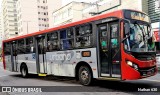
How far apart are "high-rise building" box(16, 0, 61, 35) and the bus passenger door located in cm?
7634

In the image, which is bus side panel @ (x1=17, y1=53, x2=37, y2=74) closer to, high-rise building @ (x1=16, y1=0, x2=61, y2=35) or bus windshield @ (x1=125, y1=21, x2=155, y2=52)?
bus windshield @ (x1=125, y1=21, x2=155, y2=52)

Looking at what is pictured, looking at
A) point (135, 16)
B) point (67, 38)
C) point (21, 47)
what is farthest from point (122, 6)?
point (135, 16)

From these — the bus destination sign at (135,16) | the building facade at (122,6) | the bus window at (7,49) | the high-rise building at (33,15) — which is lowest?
the bus window at (7,49)

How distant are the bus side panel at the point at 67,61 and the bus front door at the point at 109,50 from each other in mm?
464

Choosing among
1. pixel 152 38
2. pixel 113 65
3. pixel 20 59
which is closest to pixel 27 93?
pixel 113 65

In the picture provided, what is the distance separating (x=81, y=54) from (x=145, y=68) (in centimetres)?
302

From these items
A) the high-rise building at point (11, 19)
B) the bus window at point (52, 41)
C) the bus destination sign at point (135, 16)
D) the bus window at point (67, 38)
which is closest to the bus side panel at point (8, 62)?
the bus window at point (52, 41)

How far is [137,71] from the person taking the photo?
859 centimetres

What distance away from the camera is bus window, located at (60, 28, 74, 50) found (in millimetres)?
11391

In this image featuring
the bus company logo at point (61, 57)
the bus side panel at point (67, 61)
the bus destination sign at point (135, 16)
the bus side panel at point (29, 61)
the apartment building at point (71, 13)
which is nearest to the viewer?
the bus destination sign at point (135, 16)

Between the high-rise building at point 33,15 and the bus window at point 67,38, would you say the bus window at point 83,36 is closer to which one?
the bus window at point 67,38

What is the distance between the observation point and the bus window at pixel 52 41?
12516mm

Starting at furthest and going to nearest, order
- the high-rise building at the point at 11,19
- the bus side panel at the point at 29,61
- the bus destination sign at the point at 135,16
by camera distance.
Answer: the high-rise building at the point at 11,19 < the bus side panel at the point at 29,61 < the bus destination sign at the point at 135,16

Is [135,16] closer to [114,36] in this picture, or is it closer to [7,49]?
[114,36]
